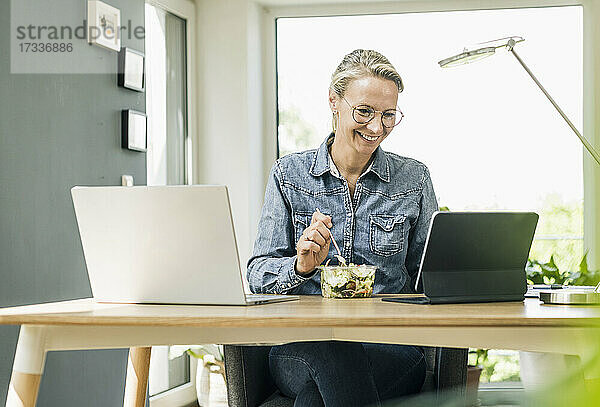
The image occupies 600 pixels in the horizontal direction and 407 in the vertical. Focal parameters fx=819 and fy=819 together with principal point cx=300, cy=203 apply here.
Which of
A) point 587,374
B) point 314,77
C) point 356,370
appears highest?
point 314,77

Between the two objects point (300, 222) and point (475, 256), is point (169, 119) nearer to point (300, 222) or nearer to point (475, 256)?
point (300, 222)

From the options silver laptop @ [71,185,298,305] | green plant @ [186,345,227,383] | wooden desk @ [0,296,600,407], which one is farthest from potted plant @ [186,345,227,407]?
wooden desk @ [0,296,600,407]

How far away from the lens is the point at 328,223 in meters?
1.75

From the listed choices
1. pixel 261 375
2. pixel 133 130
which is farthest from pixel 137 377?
pixel 133 130

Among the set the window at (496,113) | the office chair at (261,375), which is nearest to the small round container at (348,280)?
the office chair at (261,375)

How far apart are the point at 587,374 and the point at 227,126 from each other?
399 centimetres

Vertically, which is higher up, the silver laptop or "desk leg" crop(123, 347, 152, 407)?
the silver laptop

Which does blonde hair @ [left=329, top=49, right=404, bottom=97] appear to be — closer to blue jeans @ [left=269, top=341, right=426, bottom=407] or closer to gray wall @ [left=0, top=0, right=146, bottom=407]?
blue jeans @ [left=269, top=341, right=426, bottom=407]

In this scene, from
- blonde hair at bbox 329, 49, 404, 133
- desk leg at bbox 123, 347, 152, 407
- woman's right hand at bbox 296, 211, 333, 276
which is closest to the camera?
woman's right hand at bbox 296, 211, 333, 276

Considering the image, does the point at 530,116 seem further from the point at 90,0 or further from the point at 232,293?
the point at 232,293

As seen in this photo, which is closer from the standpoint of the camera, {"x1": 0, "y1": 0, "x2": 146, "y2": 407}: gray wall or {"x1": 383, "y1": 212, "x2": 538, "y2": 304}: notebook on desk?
{"x1": 383, "y1": 212, "x2": 538, "y2": 304}: notebook on desk

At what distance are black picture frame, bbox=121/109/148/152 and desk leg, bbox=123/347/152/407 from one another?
4.04 feet

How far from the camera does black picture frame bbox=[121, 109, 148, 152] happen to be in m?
3.14

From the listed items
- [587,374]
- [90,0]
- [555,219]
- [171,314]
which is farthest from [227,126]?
[587,374]
